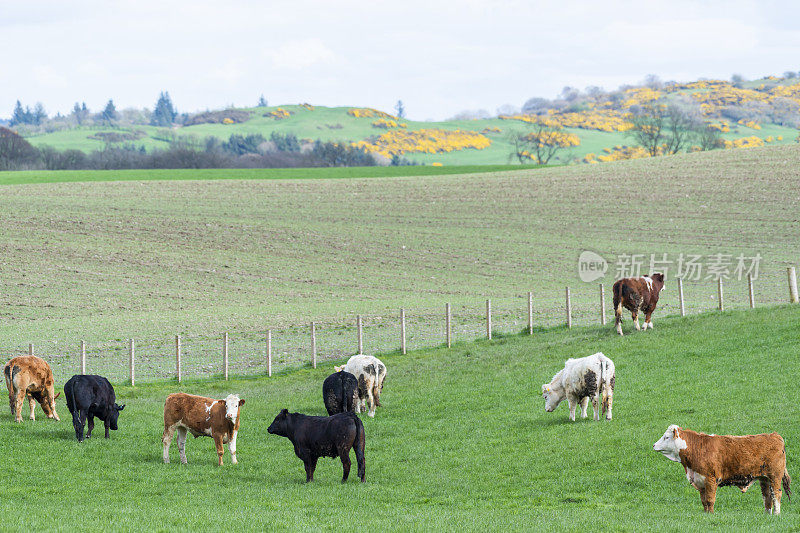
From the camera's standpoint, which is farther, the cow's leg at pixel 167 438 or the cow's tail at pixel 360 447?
the cow's leg at pixel 167 438

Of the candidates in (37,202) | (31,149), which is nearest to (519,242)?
(37,202)

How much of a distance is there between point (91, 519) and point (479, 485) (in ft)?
21.7

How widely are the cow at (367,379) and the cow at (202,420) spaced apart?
556 centimetres

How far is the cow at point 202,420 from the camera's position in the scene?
1810cm

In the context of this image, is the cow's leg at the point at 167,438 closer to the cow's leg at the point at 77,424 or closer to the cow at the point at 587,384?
the cow's leg at the point at 77,424

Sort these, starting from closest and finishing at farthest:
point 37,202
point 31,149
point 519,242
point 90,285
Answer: point 90,285
point 519,242
point 37,202
point 31,149

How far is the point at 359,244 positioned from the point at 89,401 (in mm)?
38130

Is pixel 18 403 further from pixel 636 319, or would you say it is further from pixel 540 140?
pixel 540 140

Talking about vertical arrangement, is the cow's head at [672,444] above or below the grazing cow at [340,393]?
above

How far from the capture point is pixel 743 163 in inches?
3086

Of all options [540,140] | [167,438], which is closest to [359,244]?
[167,438]

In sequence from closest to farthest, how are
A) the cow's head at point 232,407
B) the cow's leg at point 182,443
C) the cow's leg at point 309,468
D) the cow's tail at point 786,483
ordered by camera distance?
1. the cow's tail at point 786,483
2. the cow's leg at point 309,468
3. the cow's head at point 232,407
4. the cow's leg at point 182,443

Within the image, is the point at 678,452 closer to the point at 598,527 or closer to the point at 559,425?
the point at 598,527

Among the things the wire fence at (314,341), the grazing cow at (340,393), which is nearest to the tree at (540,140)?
the wire fence at (314,341)
